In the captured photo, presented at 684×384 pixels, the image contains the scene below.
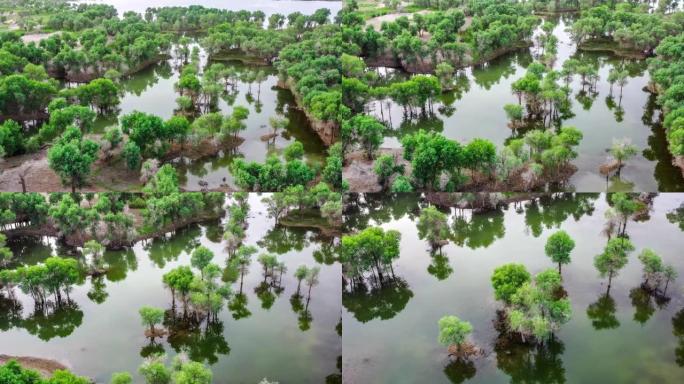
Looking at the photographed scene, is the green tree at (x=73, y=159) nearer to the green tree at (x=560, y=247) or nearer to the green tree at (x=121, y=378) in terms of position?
the green tree at (x=121, y=378)

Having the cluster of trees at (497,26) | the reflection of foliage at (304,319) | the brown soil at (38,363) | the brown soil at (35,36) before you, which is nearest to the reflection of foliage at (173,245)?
the brown soil at (38,363)

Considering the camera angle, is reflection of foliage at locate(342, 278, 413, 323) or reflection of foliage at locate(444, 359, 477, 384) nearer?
reflection of foliage at locate(444, 359, 477, 384)

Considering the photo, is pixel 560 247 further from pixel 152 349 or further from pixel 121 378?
pixel 121 378

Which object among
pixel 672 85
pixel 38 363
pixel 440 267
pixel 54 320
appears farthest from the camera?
pixel 672 85

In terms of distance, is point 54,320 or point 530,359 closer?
point 530,359

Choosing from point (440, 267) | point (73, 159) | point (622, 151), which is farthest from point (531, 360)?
point (73, 159)

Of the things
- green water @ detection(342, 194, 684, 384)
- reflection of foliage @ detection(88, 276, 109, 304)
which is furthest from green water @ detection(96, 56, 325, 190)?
green water @ detection(342, 194, 684, 384)

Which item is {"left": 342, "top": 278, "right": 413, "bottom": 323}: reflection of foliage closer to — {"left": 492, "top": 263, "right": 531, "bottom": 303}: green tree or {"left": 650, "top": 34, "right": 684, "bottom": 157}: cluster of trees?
{"left": 492, "top": 263, "right": 531, "bottom": 303}: green tree
